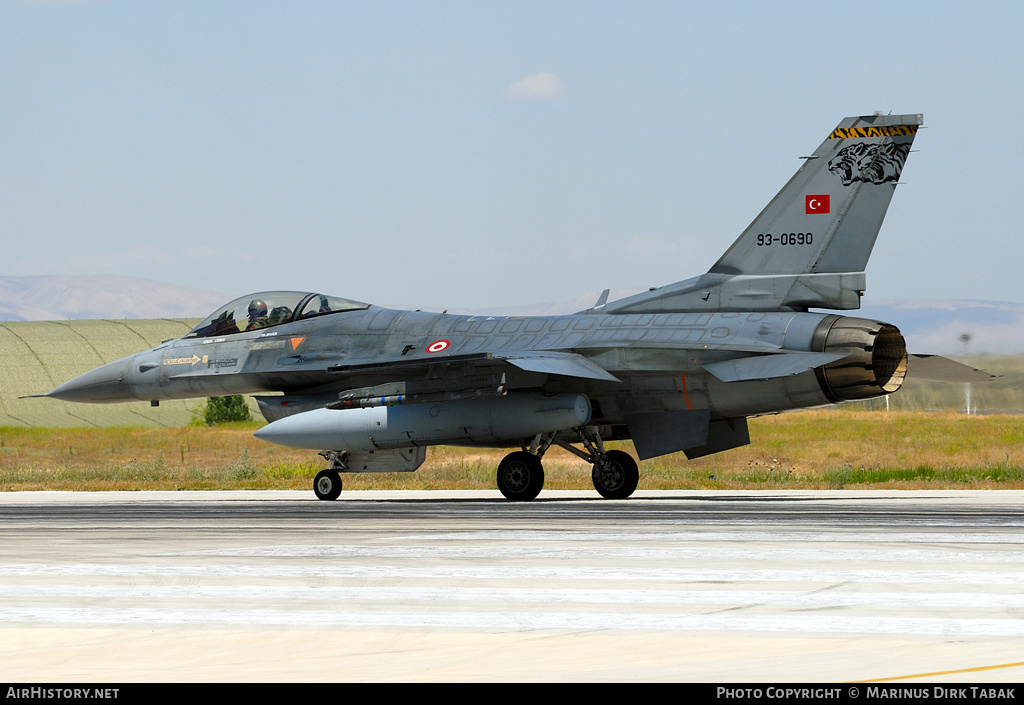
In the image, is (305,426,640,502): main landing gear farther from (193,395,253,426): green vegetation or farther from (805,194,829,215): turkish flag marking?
(193,395,253,426): green vegetation

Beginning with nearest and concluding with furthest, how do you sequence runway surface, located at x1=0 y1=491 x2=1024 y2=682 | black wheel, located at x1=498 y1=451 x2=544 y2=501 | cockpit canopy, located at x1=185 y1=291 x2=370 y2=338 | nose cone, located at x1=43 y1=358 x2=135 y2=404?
1. runway surface, located at x1=0 y1=491 x2=1024 y2=682
2. black wheel, located at x1=498 y1=451 x2=544 y2=501
3. cockpit canopy, located at x1=185 y1=291 x2=370 y2=338
4. nose cone, located at x1=43 y1=358 x2=135 y2=404

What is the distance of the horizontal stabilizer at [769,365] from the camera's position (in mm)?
19094

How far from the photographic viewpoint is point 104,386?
25.7 m

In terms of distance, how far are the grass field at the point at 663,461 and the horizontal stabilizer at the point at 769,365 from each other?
6.41m

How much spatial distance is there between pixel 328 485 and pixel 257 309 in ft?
13.0

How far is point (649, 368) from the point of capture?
67.9 feet

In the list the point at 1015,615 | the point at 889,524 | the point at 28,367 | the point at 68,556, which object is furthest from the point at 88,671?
the point at 28,367

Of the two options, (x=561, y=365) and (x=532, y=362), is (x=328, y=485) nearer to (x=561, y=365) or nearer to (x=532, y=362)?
(x=532, y=362)

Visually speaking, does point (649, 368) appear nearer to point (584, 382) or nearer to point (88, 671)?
point (584, 382)

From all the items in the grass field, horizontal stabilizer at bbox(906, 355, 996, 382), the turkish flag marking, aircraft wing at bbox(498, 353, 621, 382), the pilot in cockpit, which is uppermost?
the turkish flag marking

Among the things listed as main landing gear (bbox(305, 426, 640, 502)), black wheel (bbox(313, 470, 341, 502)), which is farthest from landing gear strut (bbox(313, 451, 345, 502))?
main landing gear (bbox(305, 426, 640, 502))

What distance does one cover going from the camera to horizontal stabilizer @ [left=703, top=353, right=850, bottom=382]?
19.1 m

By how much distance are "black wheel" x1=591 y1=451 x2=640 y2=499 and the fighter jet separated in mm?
29

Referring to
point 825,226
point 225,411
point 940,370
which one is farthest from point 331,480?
point 225,411
